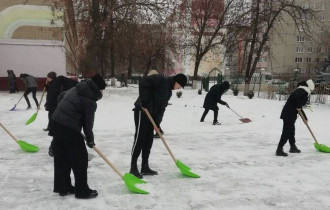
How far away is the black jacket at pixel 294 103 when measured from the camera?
530cm

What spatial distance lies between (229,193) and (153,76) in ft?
5.72

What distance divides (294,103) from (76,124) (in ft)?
12.7

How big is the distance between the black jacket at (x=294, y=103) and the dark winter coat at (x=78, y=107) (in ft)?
11.9

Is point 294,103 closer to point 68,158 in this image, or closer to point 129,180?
point 129,180

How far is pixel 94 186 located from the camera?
3.85 meters

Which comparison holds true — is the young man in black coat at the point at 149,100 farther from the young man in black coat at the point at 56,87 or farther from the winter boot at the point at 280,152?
the winter boot at the point at 280,152

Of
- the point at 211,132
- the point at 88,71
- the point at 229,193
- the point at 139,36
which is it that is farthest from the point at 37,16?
the point at 229,193

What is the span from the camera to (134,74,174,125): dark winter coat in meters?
3.99

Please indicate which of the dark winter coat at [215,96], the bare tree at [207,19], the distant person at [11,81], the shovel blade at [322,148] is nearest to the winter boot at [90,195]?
the shovel blade at [322,148]

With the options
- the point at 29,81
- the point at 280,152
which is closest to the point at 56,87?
the point at 280,152

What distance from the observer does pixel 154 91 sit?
405 centimetres

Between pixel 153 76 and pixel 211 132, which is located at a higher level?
pixel 153 76

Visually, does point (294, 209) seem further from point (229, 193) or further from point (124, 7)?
point (124, 7)

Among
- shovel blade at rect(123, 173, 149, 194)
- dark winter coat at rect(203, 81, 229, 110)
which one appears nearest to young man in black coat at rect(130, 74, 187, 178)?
shovel blade at rect(123, 173, 149, 194)
